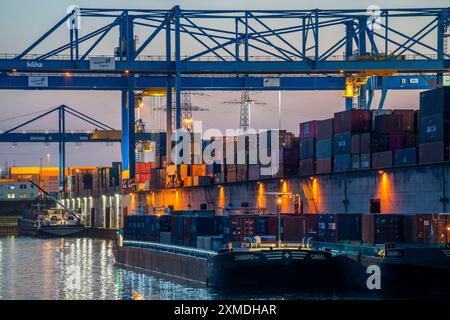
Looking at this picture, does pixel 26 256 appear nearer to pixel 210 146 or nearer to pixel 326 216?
pixel 210 146

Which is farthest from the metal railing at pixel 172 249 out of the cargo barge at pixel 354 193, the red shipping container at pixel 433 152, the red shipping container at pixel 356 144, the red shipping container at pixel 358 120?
the red shipping container at pixel 433 152

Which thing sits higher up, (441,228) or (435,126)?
(435,126)

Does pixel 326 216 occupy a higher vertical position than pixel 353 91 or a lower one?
lower

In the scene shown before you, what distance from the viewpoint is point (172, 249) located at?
199 ft

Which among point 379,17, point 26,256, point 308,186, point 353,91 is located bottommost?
point 26,256

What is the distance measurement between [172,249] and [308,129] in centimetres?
1150

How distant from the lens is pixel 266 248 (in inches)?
2000

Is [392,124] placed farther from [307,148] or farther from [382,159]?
[307,148]

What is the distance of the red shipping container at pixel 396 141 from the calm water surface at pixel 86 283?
36.3 ft

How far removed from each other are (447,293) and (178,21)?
150 ft

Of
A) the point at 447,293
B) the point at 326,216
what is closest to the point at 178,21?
the point at 326,216

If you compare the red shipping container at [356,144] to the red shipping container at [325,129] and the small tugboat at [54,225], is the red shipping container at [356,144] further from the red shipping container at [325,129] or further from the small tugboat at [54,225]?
the small tugboat at [54,225]

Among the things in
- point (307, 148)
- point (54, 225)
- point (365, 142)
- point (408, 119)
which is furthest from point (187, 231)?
point (54, 225)

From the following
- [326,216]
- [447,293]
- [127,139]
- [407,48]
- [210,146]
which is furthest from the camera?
[127,139]
